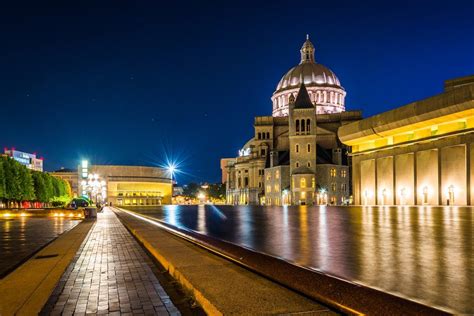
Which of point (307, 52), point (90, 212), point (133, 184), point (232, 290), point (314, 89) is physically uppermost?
point (307, 52)

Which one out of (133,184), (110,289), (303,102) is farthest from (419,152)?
(133,184)

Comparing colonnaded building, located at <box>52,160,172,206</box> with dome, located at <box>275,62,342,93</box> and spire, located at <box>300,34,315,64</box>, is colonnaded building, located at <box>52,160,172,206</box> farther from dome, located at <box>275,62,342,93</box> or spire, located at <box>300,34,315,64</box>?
spire, located at <box>300,34,315,64</box>

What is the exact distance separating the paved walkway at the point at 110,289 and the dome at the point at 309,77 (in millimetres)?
118308

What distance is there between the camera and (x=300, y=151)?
96.7 metres

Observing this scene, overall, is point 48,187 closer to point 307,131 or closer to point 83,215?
point 307,131

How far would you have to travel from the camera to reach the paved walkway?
18.6 feet

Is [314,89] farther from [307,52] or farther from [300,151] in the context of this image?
[300,151]

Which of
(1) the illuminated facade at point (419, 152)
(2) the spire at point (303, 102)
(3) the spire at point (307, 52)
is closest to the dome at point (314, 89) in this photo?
(3) the spire at point (307, 52)

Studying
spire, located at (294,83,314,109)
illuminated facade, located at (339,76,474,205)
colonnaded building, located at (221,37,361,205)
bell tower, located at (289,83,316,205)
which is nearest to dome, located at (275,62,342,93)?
colonnaded building, located at (221,37,361,205)

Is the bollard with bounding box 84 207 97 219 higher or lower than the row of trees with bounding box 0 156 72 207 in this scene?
lower

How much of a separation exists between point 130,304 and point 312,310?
8.40 ft

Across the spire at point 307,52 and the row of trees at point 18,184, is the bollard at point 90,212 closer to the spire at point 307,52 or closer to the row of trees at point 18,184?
the row of trees at point 18,184

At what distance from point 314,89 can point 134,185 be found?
85750 mm

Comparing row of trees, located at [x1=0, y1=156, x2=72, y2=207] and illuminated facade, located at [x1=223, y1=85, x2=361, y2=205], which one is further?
illuminated facade, located at [x1=223, y1=85, x2=361, y2=205]
